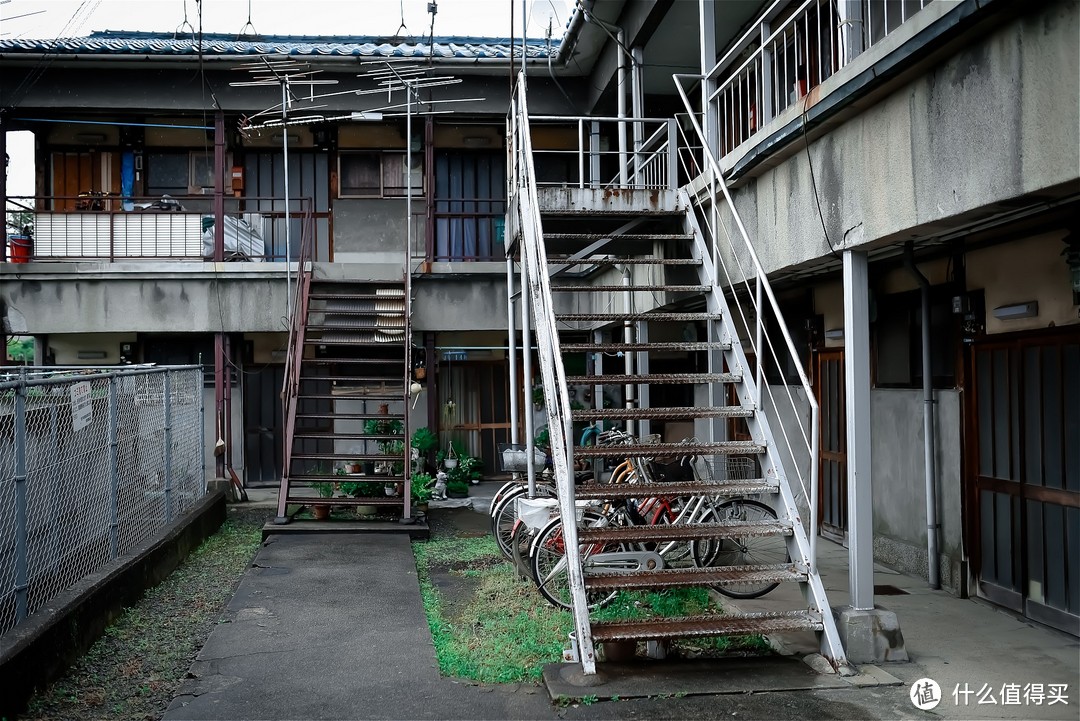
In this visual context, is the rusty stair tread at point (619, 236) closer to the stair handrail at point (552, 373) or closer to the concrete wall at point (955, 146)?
the stair handrail at point (552, 373)

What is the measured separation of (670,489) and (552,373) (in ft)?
3.92

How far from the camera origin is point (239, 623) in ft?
21.6

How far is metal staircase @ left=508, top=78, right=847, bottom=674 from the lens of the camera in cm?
544

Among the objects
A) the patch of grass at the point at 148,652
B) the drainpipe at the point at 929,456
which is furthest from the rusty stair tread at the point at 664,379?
the patch of grass at the point at 148,652

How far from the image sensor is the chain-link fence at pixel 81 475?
18.2 feet

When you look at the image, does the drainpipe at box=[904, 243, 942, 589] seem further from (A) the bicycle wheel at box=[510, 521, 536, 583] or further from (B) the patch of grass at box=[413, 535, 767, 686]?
(A) the bicycle wheel at box=[510, 521, 536, 583]

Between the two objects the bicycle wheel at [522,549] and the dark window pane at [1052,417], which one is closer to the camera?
the dark window pane at [1052,417]

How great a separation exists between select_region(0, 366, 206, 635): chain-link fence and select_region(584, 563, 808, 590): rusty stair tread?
3610 millimetres

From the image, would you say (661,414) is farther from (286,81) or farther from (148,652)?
(286,81)

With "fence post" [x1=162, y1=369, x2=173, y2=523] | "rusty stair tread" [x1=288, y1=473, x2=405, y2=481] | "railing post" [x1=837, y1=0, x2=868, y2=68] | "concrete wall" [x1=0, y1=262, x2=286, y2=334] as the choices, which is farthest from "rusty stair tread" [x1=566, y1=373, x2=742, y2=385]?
"concrete wall" [x1=0, y1=262, x2=286, y2=334]

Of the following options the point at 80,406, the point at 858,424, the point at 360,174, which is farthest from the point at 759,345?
the point at 360,174

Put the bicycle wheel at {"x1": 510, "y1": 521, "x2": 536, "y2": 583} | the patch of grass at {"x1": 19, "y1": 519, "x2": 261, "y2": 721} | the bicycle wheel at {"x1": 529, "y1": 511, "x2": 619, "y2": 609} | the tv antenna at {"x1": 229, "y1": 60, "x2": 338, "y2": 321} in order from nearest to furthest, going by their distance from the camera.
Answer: the patch of grass at {"x1": 19, "y1": 519, "x2": 261, "y2": 721}, the bicycle wheel at {"x1": 529, "y1": 511, "x2": 619, "y2": 609}, the bicycle wheel at {"x1": 510, "y1": 521, "x2": 536, "y2": 583}, the tv antenna at {"x1": 229, "y1": 60, "x2": 338, "y2": 321}

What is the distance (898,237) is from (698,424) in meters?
7.00

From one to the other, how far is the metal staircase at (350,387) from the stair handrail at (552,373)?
3413mm
